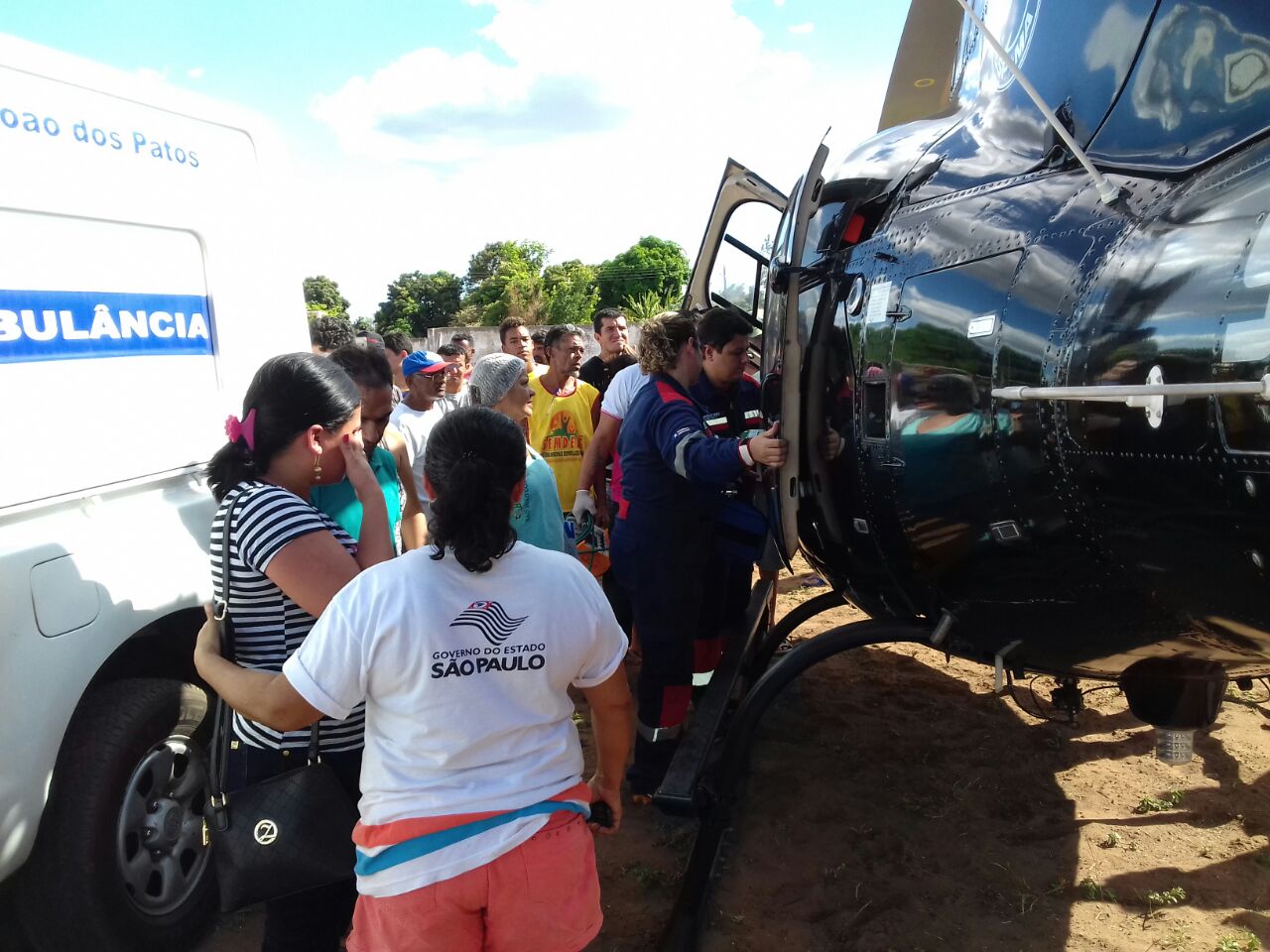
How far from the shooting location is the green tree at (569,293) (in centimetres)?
4856

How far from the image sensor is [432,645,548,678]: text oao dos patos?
1580 millimetres

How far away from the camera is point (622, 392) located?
459 centimetres

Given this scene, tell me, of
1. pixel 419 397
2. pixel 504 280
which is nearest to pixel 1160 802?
pixel 419 397

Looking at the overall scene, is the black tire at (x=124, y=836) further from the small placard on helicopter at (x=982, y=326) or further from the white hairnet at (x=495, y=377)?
the small placard on helicopter at (x=982, y=326)

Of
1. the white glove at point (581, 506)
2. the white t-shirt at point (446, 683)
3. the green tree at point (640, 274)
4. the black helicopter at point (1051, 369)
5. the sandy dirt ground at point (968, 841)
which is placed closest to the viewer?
the white t-shirt at point (446, 683)

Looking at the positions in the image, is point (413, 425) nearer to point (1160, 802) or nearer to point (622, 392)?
point (622, 392)

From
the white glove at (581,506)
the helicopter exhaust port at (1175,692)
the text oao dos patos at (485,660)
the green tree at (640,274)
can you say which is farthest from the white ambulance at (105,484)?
the green tree at (640,274)

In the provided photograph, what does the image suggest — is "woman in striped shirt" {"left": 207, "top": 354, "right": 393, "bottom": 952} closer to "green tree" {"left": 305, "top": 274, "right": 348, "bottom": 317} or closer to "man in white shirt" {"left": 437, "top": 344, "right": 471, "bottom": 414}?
"man in white shirt" {"left": 437, "top": 344, "right": 471, "bottom": 414}

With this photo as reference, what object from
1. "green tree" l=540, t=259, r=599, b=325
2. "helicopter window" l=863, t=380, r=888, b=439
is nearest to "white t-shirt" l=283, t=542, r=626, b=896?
"helicopter window" l=863, t=380, r=888, b=439

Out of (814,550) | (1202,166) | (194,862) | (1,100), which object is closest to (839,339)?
(814,550)

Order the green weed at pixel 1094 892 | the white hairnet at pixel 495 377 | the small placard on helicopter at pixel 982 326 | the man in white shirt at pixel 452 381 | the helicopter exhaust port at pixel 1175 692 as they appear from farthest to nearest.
Answer: the man in white shirt at pixel 452 381 → the white hairnet at pixel 495 377 → the green weed at pixel 1094 892 → the helicopter exhaust port at pixel 1175 692 → the small placard on helicopter at pixel 982 326

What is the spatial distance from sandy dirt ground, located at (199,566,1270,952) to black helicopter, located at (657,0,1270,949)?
378 millimetres

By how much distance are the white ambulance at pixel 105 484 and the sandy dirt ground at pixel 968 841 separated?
0.63m

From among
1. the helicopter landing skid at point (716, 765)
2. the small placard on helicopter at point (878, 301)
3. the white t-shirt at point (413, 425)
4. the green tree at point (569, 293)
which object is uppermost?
the green tree at point (569, 293)
